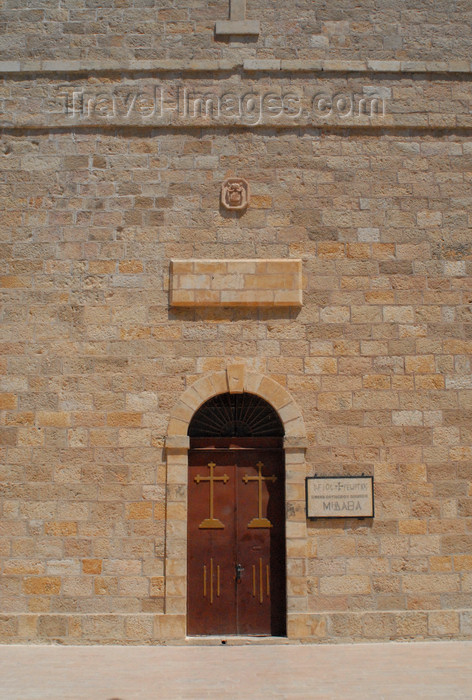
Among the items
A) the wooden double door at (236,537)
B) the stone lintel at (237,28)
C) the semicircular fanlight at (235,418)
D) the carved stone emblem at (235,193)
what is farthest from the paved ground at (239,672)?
the stone lintel at (237,28)

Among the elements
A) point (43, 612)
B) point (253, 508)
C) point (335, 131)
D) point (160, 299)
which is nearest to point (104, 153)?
point (160, 299)

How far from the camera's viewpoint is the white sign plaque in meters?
6.59

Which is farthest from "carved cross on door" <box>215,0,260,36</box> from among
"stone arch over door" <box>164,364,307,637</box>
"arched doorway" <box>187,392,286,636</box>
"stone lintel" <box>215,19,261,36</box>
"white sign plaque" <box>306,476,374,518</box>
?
"white sign plaque" <box>306,476,374,518</box>

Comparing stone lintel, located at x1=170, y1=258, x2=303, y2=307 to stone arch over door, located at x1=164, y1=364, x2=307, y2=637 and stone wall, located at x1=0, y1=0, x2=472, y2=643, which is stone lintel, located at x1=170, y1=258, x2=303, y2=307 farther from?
stone arch over door, located at x1=164, y1=364, x2=307, y2=637

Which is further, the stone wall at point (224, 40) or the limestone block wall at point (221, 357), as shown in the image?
the stone wall at point (224, 40)

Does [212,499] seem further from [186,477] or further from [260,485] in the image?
[260,485]

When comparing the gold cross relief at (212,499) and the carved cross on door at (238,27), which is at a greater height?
the carved cross on door at (238,27)

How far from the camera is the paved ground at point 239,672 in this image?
16.2 feet

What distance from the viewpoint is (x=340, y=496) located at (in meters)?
6.61

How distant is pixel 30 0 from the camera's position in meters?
7.46

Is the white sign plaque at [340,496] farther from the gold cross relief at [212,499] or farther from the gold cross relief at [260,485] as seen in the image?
the gold cross relief at [212,499]

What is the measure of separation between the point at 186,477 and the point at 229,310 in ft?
5.29

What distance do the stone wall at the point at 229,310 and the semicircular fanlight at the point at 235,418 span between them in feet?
0.75

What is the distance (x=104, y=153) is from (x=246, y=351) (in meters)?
2.43
